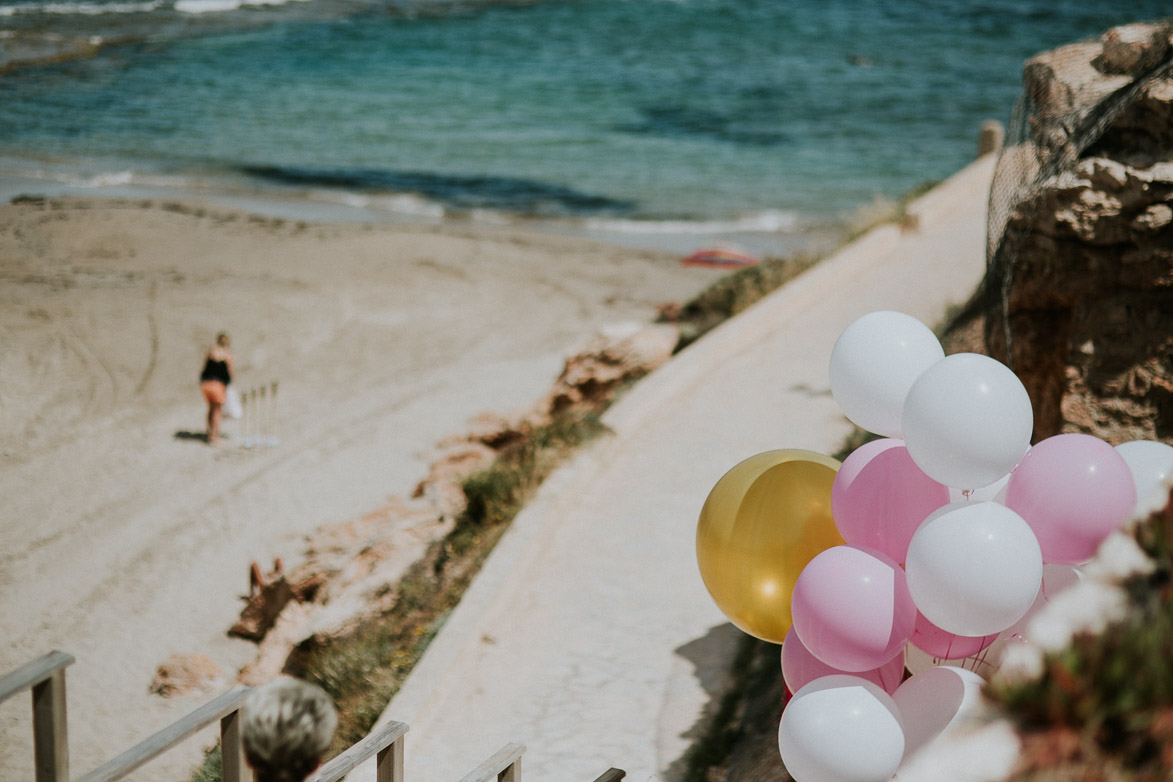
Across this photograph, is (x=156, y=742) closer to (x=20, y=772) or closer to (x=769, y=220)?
(x=20, y=772)

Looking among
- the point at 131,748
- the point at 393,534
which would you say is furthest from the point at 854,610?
the point at 393,534

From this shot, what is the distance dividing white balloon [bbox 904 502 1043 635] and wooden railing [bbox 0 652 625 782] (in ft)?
5.80

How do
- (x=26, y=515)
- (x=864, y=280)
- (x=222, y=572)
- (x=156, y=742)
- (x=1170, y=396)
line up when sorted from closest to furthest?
(x=156, y=742) → (x=1170, y=396) → (x=26, y=515) → (x=222, y=572) → (x=864, y=280)

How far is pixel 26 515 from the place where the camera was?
280 inches

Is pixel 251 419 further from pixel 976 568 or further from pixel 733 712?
pixel 976 568

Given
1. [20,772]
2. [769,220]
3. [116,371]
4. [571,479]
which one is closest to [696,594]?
[571,479]

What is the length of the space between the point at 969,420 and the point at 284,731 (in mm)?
2224

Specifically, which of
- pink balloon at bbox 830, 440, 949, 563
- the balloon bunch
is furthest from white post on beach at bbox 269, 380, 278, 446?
pink balloon at bbox 830, 440, 949, 563

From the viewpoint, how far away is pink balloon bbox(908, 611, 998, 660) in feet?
11.5

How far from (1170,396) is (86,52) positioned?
8.91 meters

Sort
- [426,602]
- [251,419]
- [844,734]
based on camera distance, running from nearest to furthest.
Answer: [844,734] → [426,602] → [251,419]

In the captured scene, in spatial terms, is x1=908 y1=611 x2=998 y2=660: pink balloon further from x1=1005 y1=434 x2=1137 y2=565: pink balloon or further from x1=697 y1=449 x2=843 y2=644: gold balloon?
x1=697 y1=449 x2=843 y2=644: gold balloon

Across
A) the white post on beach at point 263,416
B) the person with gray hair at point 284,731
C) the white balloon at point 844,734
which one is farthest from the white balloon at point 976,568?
the white post on beach at point 263,416

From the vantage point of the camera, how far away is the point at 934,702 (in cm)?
343
